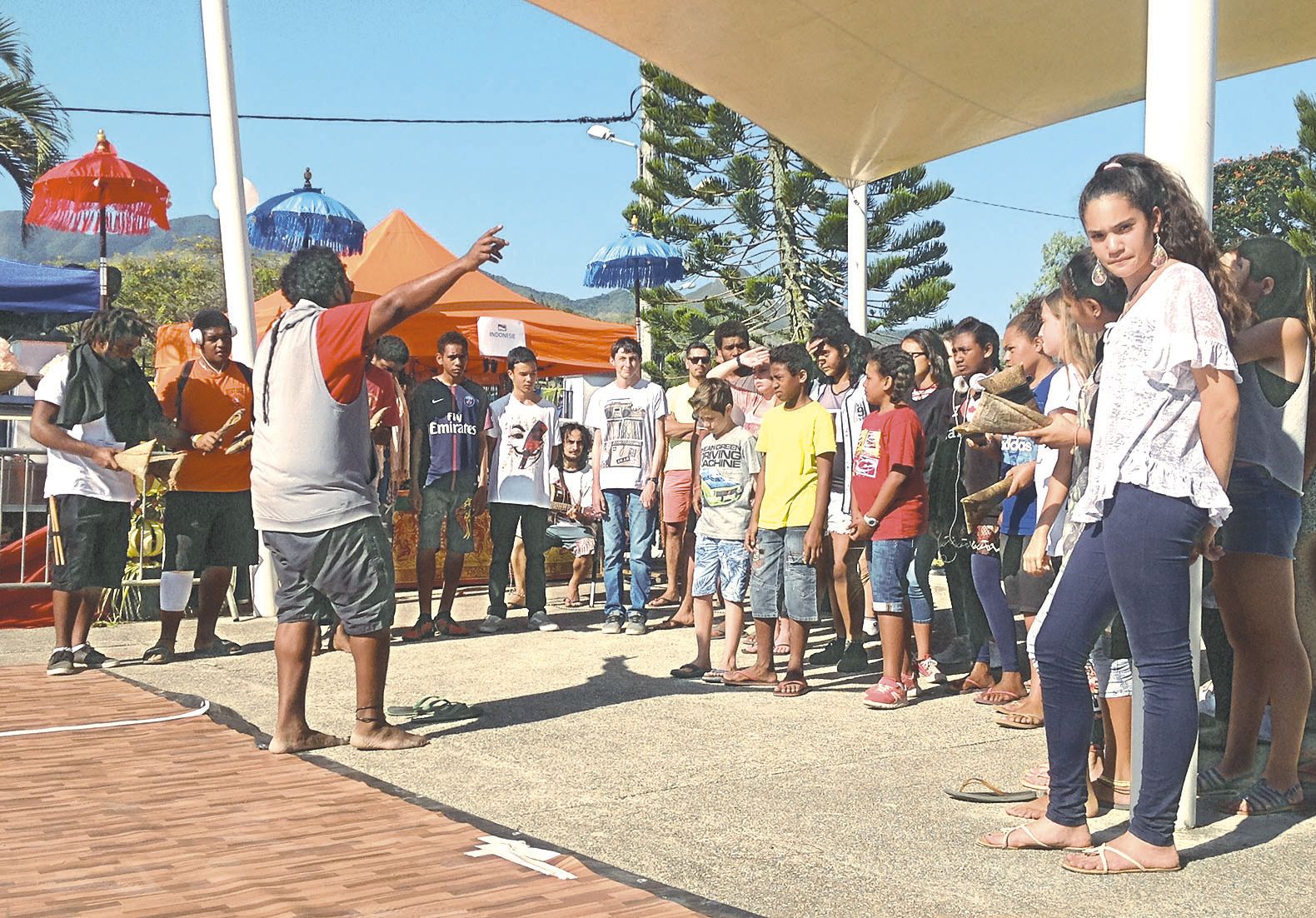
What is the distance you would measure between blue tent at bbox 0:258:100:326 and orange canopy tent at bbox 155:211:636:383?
6.29 ft

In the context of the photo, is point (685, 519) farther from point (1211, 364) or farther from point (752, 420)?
point (1211, 364)

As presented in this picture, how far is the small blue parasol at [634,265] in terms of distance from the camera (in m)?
17.0

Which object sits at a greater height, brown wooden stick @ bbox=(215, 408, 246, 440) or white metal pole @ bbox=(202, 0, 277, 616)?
white metal pole @ bbox=(202, 0, 277, 616)

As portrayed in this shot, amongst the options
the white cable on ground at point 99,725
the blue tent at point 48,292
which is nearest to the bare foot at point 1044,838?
the white cable on ground at point 99,725

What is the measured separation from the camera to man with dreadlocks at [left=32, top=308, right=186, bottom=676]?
6648mm

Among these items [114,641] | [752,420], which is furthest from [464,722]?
[114,641]

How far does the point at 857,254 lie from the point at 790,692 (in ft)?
14.4

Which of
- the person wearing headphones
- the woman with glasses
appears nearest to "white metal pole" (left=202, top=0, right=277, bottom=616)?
the person wearing headphones

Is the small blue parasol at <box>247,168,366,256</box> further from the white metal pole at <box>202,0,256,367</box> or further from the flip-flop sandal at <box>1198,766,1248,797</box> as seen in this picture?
the flip-flop sandal at <box>1198,766,1248,797</box>

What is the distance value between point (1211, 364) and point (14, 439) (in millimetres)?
11396

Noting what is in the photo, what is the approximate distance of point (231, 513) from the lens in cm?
724

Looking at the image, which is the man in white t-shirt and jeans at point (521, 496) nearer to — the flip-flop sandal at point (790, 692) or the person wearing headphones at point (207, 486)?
the person wearing headphones at point (207, 486)

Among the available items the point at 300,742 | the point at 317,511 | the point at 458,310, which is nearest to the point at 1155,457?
the point at 317,511

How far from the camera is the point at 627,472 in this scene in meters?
8.28
